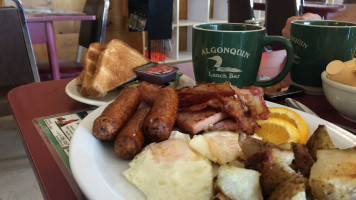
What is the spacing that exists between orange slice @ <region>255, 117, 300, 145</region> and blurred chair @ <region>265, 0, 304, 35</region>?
2.37 meters

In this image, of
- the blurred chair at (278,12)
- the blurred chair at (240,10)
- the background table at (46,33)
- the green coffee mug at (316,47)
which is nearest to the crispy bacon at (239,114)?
the green coffee mug at (316,47)

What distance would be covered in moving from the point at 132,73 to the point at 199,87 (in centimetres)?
36

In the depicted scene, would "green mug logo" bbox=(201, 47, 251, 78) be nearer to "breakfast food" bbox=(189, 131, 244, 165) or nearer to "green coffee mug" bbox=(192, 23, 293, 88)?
"green coffee mug" bbox=(192, 23, 293, 88)

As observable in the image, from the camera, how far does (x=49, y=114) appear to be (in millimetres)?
806

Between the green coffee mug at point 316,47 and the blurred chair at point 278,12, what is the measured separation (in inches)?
79.9

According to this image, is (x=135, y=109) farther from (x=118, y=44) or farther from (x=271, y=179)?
(x=118, y=44)

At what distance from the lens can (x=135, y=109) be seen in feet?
2.16

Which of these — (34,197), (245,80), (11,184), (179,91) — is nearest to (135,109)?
(179,91)

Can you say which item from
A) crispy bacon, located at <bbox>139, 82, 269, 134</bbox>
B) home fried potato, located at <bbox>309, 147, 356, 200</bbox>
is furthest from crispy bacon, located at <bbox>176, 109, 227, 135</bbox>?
home fried potato, located at <bbox>309, 147, 356, 200</bbox>

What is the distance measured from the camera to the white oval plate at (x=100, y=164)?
16.2 inches

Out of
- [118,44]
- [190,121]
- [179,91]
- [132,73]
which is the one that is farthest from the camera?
[118,44]

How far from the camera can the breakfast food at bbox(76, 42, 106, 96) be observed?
860 millimetres

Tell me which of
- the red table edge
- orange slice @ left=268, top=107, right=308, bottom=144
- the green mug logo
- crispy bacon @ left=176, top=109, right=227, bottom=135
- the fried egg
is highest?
the green mug logo

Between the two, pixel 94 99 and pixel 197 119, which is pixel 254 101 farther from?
pixel 94 99
